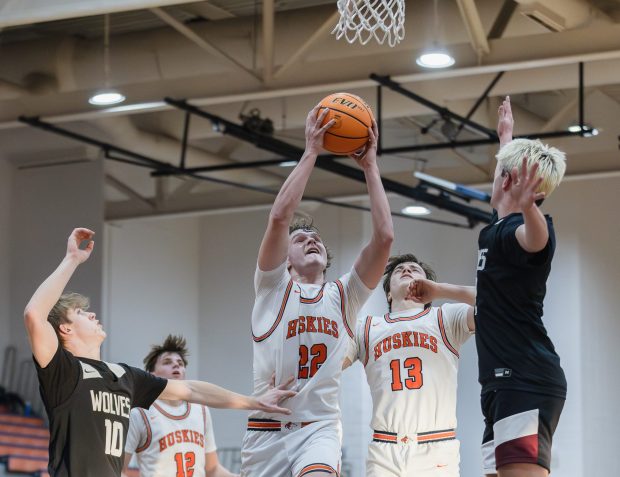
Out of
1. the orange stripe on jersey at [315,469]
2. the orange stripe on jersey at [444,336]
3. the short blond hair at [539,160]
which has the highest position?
the short blond hair at [539,160]

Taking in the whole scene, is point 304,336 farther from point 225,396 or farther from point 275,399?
point 225,396

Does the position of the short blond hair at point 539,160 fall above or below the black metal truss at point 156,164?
below

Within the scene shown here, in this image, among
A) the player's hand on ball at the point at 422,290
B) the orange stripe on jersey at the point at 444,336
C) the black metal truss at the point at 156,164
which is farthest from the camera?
the black metal truss at the point at 156,164

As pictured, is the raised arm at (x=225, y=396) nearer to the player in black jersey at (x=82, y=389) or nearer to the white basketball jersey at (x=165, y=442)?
the player in black jersey at (x=82, y=389)

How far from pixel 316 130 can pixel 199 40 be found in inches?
244

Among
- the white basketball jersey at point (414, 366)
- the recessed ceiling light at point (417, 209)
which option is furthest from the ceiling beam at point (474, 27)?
the white basketball jersey at point (414, 366)

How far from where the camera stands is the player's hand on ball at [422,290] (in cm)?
620

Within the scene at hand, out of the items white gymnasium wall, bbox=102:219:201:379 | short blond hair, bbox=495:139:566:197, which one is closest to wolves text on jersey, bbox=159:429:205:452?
short blond hair, bbox=495:139:566:197

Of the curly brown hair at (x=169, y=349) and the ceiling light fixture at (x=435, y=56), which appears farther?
the ceiling light fixture at (x=435, y=56)

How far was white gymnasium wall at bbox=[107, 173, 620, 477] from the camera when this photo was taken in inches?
533

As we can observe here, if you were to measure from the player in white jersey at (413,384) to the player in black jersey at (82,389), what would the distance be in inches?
58.5

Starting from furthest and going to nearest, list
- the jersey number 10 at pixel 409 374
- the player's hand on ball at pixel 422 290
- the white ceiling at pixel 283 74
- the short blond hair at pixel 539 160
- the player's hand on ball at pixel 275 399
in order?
the white ceiling at pixel 283 74, the jersey number 10 at pixel 409 374, the player's hand on ball at pixel 422 290, the player's hand on ball at pixel 275 399, the short blond hair at pixel 539 160

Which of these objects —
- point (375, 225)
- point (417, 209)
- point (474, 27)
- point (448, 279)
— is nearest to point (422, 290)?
point (375, 225)

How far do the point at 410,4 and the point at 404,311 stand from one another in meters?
5.54
